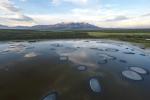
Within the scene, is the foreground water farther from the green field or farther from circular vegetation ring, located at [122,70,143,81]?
the green field

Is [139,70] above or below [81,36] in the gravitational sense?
above

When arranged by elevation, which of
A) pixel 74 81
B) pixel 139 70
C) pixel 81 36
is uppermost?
pixel 74 81

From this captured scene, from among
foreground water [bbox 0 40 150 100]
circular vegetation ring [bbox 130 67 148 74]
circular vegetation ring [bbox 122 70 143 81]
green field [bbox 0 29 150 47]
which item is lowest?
green field [bbox 0 29 150 47]

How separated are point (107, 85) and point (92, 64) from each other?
672cm

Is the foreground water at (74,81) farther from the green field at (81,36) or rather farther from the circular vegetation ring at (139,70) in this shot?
the green field at (81,36)

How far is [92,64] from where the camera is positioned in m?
20.4

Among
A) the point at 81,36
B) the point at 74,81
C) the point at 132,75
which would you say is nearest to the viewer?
the point at 74,81

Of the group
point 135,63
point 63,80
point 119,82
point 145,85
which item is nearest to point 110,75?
point 119,82

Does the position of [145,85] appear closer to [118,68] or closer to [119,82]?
[119,82]

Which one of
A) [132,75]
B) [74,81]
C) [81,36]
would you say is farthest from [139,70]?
[81,36]

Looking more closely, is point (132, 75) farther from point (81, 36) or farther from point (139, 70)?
point (81, 36)

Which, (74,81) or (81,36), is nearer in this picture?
(74,81)

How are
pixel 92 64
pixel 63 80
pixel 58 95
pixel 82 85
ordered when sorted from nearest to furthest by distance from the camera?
pixel 58 95
pixel 82 85
pixel 63 80
pixel 92 64

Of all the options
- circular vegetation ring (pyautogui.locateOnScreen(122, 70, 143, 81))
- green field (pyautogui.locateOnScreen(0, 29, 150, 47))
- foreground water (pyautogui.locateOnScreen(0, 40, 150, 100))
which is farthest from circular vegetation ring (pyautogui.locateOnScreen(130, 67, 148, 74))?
green field (pyautogui.locateOnScreen(0, 29, 150, 47))
